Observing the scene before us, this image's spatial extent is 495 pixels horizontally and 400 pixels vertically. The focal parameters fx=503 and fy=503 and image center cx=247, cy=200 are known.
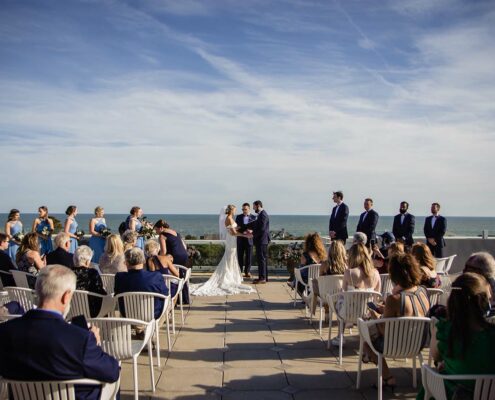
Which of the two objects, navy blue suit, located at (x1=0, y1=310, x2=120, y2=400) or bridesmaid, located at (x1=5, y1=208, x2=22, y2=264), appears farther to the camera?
bridesmaid, located at (x1=5, y1=208, x2=22, y2=264)

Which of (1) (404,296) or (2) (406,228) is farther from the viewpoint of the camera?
(2) (406,228)

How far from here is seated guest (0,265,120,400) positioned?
2.52 m

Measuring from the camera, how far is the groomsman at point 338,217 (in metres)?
10.5

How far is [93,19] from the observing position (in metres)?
11.7

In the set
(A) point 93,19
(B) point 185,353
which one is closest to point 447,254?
(B) point 185,353

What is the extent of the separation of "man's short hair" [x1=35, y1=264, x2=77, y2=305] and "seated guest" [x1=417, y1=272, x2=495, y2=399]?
2.16 m

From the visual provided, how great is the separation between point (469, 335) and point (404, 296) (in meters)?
1.29

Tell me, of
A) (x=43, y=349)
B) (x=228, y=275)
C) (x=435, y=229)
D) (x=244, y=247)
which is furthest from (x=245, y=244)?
(x=43, y=349)

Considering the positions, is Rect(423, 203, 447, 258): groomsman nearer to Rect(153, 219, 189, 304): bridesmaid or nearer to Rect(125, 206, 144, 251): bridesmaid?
Rect(153, 219, 189, 304): bridesmaid

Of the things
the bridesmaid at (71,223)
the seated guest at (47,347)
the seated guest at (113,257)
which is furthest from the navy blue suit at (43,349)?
the bridesmaid at (71,223)

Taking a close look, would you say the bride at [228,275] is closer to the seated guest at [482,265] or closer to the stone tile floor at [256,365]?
the stone tile floor at [256,365]

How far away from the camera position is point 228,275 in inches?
408

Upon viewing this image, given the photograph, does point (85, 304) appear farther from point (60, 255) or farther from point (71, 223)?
point (71, 223)

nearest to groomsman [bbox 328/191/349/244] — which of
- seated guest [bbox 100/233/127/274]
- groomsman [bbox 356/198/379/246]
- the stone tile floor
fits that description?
groomsman [bbox 356/198/379/246]
